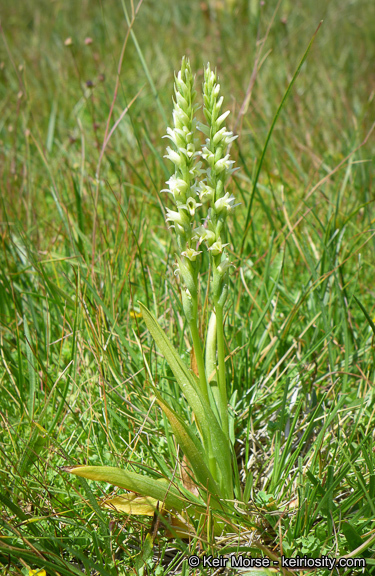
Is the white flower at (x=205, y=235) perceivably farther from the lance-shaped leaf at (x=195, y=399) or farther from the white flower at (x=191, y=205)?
the lance-shaped leaf at (x=195, y=399)

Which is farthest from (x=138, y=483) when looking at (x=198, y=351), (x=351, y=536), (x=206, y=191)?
(x=206, y=191)

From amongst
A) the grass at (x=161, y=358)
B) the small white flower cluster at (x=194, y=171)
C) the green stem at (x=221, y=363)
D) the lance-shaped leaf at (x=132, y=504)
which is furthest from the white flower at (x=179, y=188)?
the lance-shaped leaf at (x=132, y=504)

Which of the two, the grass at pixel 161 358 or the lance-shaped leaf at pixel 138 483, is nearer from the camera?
the lance-shaped leaf at pixel 138 483

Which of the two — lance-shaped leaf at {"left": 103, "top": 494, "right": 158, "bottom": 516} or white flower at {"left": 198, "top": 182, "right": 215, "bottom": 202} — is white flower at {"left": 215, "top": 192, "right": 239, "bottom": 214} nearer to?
white flower at {"left": 198, "top": 182, "right": 215, "bottom": 202}

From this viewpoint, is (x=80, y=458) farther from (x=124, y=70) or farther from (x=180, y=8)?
(x=180, y=8)

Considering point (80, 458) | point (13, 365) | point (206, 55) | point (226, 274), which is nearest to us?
point (226, 274)

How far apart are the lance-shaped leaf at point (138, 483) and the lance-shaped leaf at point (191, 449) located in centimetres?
7

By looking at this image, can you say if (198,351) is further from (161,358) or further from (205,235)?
(161,358)

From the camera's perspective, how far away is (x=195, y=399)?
1203 millimetres

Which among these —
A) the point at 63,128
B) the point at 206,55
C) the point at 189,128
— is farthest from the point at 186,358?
the point at 206,55

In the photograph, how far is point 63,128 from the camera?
4059 mm

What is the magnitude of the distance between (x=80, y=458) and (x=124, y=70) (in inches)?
205

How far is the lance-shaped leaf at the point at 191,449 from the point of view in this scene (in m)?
1.19

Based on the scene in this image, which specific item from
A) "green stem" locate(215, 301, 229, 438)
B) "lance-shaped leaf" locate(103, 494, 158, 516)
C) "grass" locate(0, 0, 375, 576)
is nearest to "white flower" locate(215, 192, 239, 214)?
"green stem" locate(215, 301, 229, 438)
